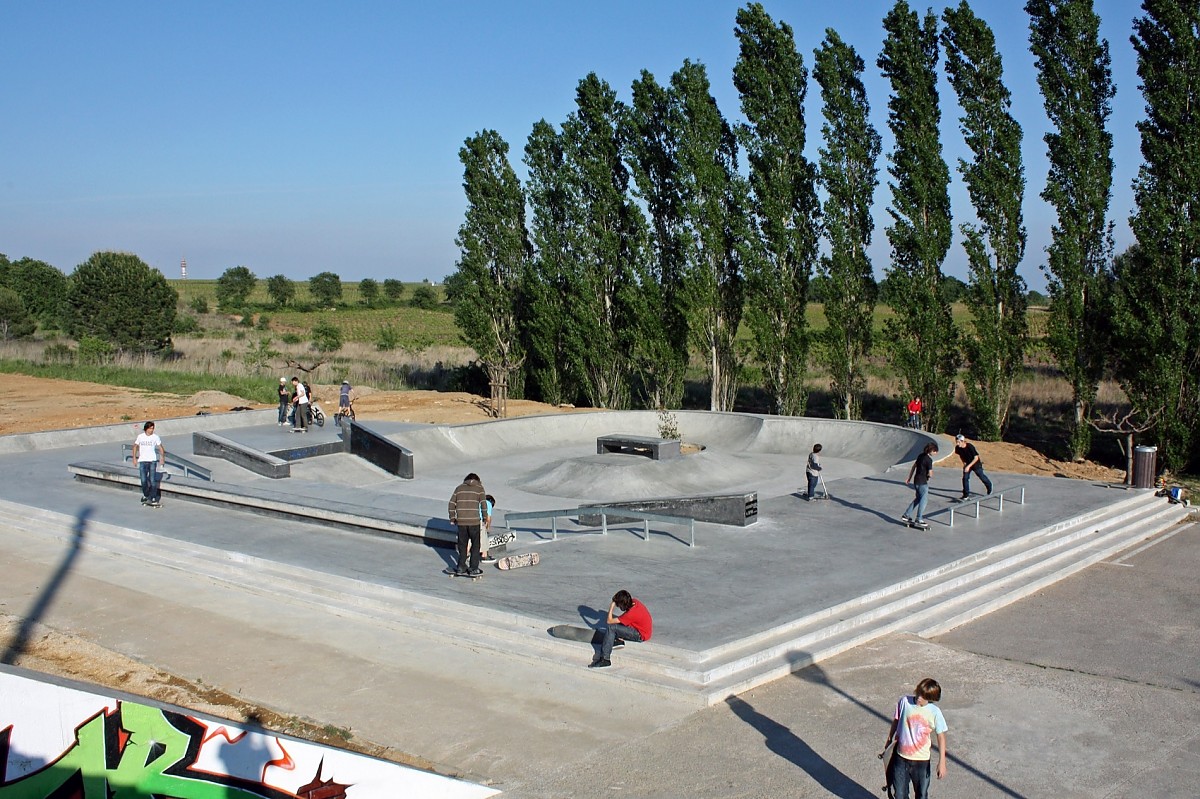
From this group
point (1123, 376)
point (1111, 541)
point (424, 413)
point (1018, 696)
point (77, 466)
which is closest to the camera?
point (1018, 696)

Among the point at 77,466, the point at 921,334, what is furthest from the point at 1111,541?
the point at 77,466

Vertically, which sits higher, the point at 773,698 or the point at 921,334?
the point at 921,334

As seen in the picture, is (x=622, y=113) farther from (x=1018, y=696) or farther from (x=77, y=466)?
(x=1018, y=696)

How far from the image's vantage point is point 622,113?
31.4 meters

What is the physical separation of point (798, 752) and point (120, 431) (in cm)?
2193

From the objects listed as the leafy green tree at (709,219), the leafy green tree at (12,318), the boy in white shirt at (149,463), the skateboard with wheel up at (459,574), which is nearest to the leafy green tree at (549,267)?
the leafy green tree at (709,219)

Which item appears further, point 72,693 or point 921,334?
point 921,334

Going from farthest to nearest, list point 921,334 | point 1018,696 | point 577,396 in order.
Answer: point 577,396 → point 921,334 → point 1018,696

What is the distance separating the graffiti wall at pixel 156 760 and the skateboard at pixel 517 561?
5.05m

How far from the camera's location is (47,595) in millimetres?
11625

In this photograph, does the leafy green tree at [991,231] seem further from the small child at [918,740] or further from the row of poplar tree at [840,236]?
the small child at [918,740]

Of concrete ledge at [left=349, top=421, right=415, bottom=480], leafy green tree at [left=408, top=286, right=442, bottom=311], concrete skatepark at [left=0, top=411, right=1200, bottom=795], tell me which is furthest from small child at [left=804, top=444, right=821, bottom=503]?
leafy green tree at [left=408, top=286, right=442, bottom=311]

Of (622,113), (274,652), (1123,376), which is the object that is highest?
(622,113)

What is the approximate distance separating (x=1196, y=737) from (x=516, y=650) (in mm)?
5918
